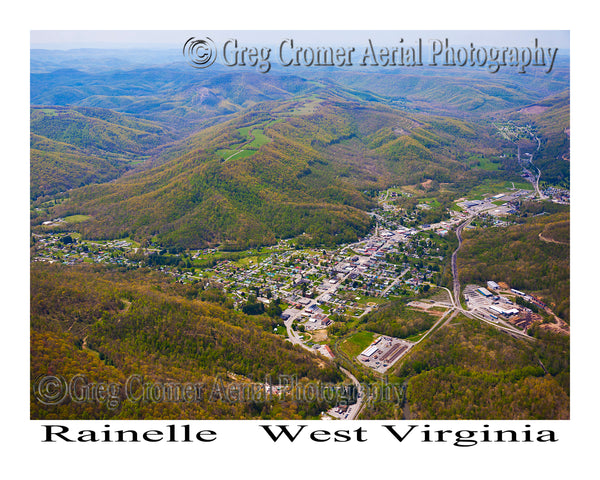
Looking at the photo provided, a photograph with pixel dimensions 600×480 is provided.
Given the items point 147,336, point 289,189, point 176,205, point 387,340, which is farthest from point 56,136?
point 387,340

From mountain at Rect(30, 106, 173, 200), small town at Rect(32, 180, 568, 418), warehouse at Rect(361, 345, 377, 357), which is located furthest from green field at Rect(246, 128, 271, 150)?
warehouse at Rect(361, 345, 377, 357)

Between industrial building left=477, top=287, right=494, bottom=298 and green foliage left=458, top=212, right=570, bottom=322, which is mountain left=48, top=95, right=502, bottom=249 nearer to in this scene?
green foliage left=458, top=212, right=570, bottom=322

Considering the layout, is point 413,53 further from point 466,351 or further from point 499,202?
point 499,202

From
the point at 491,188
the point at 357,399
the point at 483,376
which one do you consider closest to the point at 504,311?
the point at 483,376

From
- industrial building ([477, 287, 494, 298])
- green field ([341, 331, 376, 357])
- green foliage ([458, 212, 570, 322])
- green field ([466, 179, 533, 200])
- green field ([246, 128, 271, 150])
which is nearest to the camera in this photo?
green field ([341, 331, 376, 357])

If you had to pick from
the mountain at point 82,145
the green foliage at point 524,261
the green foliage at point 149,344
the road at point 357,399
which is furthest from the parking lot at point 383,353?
the mountain at point 82,145

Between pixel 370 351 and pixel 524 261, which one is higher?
pixel 524 261

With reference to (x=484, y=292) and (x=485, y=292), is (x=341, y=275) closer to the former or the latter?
(x=484, y=292)

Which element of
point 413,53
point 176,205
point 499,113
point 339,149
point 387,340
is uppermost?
point 499,113
